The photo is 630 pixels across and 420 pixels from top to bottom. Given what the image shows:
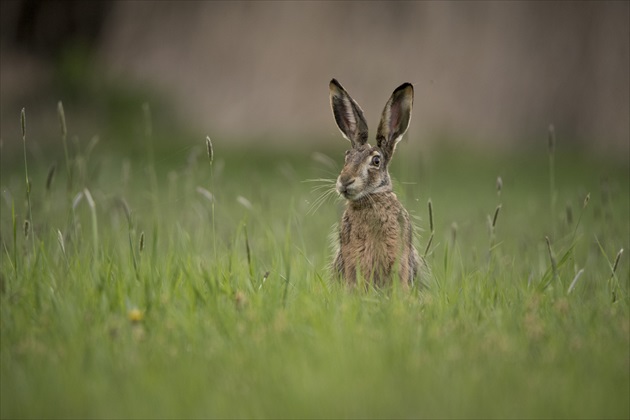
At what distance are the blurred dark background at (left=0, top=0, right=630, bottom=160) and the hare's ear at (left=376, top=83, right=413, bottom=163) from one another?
305 inches

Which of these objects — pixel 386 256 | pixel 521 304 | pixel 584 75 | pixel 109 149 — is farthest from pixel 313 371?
pixel 584 75

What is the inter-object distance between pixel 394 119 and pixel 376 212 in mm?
555

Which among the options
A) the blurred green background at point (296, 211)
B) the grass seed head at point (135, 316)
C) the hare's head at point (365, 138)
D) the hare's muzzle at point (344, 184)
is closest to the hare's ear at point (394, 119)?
the hare's head at point (365, 138)

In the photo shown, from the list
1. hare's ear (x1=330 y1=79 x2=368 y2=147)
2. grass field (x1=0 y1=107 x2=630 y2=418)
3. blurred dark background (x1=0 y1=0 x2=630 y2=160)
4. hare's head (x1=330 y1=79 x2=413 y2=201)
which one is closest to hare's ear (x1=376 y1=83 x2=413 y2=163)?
hare's head (x1=330 y1=79 x2=413 y2=201)

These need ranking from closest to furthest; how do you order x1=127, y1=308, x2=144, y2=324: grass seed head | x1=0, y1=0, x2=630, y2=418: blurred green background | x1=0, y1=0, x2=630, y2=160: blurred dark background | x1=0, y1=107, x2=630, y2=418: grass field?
x1=0, y1=107, x2=630, y2=418: grass field
x1=0, y1=0, x2=630, y2=418: blurred green background
x1=127, y1=308, x2=144, y2=324: grass seed head
x1=0, y1=0, x2=630, y2=160: blurred dark background

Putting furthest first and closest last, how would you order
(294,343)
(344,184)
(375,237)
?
(375,237) < (344,184) < (294,343)

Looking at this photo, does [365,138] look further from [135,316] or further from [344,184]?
[135,316]

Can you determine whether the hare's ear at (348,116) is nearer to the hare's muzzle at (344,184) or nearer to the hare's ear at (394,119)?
the hare's ear at (394,119)

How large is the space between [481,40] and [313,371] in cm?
1138

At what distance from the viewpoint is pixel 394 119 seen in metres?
5.01

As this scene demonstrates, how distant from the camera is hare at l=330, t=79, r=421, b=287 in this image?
4.88 metres

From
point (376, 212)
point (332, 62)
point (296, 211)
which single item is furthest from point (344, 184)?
point (332, 62)

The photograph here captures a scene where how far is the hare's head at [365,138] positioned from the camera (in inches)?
188

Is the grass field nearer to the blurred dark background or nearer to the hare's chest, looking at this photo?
the hare's chest
